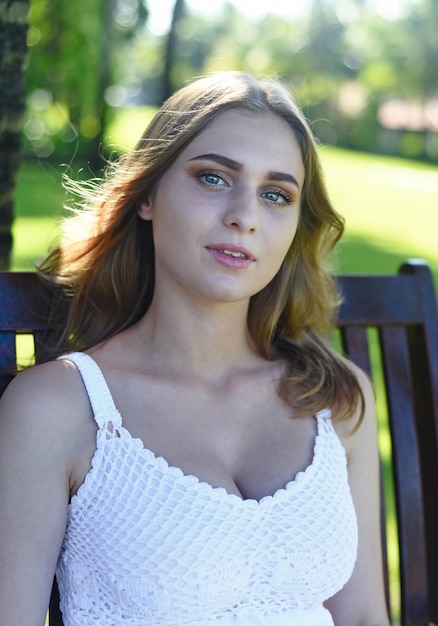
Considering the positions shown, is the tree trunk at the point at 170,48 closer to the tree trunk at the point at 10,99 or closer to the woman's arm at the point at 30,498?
the tree trunk at the point at 10,99

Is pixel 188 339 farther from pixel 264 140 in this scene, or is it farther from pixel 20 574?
pixel 20 574

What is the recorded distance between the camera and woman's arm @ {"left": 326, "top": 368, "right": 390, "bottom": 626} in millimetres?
2504

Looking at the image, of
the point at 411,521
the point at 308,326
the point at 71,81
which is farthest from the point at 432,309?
the point at 71,81

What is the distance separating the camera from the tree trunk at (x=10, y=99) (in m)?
2.78

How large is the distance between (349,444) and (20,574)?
95cm

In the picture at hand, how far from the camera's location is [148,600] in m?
2.08

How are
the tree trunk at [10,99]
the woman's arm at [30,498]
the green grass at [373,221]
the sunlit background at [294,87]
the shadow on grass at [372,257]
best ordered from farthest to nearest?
the sunlit background at [294,87] → the shadow on grass at [372,257] → the green grass at [373,221] → the tree trunk at [10,99] → the woman's arm at [30,498]

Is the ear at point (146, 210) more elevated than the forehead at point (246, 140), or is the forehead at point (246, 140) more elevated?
the forehead at point (246, 140)

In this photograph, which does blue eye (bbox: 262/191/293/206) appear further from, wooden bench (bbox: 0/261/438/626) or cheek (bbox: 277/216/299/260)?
wooden bench (bbox: 0/261/438/626)

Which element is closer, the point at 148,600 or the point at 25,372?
the point at 148,600

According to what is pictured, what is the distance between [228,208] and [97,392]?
1.70 ft

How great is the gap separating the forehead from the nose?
0.08m

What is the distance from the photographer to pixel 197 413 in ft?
7.74

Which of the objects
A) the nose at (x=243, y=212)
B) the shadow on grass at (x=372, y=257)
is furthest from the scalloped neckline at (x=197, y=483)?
the shadow on grass at (x=372, y=257)
